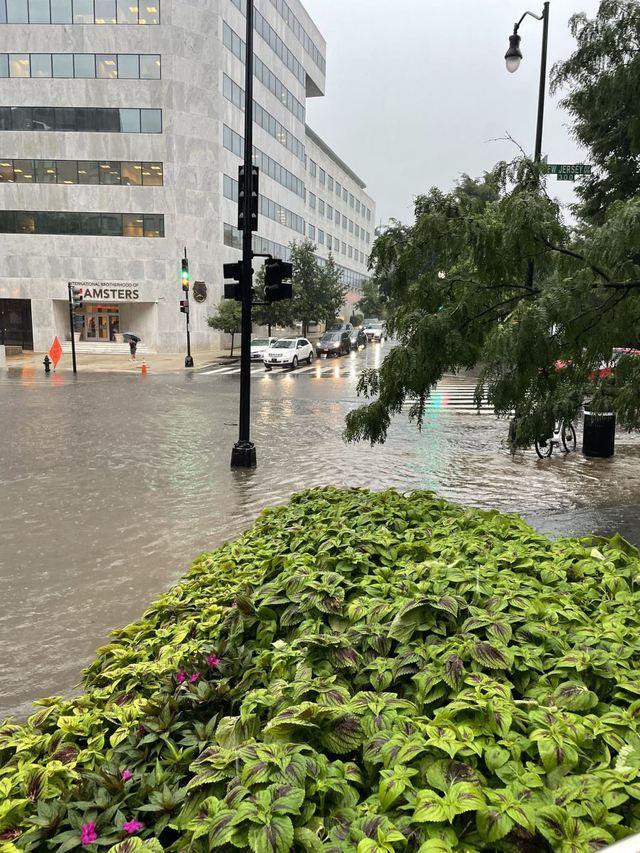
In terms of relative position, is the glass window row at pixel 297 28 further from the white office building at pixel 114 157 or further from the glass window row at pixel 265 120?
the white office building at pixel 114 157

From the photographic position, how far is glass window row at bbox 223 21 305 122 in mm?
48406

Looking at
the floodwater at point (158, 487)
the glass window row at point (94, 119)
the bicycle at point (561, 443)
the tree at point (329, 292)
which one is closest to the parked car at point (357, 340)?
the tree at point (329, 292)

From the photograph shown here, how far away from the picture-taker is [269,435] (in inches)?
611

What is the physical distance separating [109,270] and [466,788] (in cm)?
4899

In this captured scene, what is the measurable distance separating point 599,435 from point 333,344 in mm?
33260

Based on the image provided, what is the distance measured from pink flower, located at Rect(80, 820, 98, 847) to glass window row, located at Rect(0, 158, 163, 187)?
48.7 meters

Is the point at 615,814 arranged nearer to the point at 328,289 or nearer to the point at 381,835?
the point at 381,835

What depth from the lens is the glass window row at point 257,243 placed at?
166 ft

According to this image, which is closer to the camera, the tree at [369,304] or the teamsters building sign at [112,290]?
the teamsters building sign at [112,290]

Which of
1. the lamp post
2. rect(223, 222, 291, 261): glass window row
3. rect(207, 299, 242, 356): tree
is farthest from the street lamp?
rect(207, 299, 242, 356): tree

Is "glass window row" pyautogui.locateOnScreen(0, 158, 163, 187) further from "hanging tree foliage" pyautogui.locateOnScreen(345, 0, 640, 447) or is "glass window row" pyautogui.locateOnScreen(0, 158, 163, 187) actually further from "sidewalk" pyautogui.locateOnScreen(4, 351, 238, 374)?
"hanging tree foliage" pyautogui.locateOnScreen(345, 0, 640, 447)

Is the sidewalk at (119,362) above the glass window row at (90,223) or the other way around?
the other way around

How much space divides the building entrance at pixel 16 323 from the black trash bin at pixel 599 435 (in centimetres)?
4507

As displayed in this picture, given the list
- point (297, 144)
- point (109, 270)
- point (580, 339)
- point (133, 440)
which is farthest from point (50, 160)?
point (580, 339)
